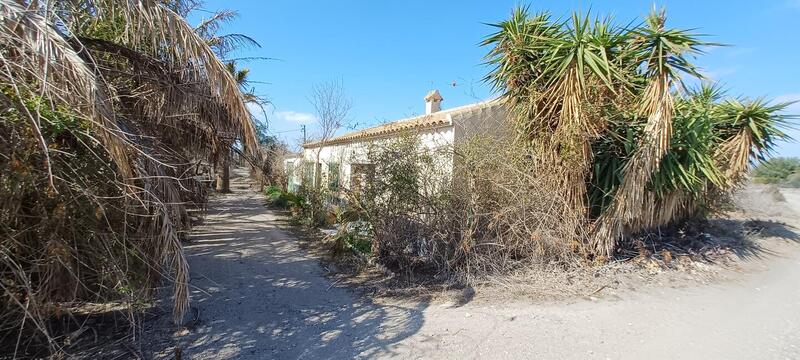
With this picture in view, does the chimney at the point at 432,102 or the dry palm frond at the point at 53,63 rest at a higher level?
the chimney at the point at 432,102

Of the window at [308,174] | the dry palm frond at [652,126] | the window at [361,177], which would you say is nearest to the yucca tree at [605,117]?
the dry palm frond at [652,126]

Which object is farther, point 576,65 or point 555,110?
point 555,110

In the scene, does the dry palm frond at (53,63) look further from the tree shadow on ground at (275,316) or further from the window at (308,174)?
the window at (308,174)

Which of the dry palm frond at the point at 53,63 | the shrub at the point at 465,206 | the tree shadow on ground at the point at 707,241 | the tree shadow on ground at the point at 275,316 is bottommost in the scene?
the tree shadow on ground at the point at 275,316

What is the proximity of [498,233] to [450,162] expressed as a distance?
1542 millimetres

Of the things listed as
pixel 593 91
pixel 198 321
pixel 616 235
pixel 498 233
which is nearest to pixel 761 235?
pixel 616 235

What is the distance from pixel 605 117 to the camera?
Result: 6.29 m

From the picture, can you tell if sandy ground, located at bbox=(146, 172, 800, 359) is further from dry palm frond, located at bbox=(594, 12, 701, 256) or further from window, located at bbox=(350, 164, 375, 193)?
window, located at bbox=(350, 164, 375, 193)

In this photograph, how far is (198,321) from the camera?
14.4 feet

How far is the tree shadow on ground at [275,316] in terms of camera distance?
3832mm

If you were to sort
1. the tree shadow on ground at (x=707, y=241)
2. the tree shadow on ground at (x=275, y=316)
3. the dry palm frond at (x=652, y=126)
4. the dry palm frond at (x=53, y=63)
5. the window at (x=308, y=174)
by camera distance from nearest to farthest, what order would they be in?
the dry palm frond at (x=53, y=63) → the tree shadow on ground at (x=275, y=316) → the dry palm frond at (x=652, y=126) → the tree shadow on ground at (x=707, y=241) → the window at (x=308, y=174)

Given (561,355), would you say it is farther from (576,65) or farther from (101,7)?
(101,7)

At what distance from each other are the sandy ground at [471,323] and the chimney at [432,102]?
337 inches

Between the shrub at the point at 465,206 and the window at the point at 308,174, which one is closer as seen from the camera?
the shrub at the point at 465,206
